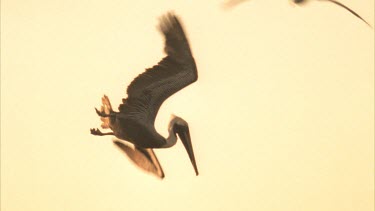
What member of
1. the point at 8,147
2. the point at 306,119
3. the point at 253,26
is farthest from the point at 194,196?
the point at 8,147

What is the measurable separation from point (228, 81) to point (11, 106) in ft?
2.11

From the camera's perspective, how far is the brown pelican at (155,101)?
84 centimetres

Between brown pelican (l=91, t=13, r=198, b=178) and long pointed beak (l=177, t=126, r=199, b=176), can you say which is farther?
long pointed beak (l=177, t=126, r=199, b=176)

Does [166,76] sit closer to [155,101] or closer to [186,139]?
[155,101]

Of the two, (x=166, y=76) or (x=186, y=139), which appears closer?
(x=166, y=76)

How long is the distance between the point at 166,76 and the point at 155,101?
0.25ft

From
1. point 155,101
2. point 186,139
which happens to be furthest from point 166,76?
point 186,139

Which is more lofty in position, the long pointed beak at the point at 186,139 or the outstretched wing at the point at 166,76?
the outstretched wing at the point at 166,76

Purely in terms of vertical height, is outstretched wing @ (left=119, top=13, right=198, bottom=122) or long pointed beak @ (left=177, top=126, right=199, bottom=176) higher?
outstretched wing @ (left=119, top=13, right=198, bottom=122)

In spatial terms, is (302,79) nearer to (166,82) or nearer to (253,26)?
(253,26)

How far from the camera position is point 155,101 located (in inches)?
36.7

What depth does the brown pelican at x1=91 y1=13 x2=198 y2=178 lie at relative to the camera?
838 millimetres

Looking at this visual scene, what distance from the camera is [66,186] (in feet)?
4.19

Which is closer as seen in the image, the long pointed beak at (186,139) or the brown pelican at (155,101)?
the brown pelican at (155,101)
